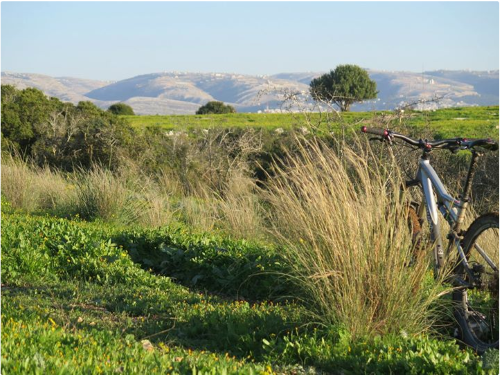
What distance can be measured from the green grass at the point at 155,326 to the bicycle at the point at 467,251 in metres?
0.32

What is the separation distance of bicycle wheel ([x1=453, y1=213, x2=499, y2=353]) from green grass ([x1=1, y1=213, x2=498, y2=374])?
0.89 feet

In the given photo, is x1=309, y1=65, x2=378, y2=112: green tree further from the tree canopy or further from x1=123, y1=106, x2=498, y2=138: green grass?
the tree canopy

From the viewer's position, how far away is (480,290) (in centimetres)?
594

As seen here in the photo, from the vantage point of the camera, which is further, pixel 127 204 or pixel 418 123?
pixel 418 123

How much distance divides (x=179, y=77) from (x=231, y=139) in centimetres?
16872

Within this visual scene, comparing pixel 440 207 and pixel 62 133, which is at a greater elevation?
pixel 440 207

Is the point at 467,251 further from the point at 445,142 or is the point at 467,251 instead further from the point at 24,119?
the point at 24,119

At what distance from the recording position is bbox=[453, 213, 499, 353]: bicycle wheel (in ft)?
18.8

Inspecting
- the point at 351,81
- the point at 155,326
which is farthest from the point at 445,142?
the point at 351,81

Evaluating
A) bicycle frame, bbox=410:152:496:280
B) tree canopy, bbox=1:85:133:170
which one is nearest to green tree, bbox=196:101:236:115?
tree canopy, bbox=1:85:133:170

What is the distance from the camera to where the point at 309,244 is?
5969 millimetres

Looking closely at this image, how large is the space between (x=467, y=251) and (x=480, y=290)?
328mm

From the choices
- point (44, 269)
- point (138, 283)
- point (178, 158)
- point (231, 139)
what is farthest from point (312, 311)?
point (231, 139)

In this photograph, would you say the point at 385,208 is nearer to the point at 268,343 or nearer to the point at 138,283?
the point at 268,343
